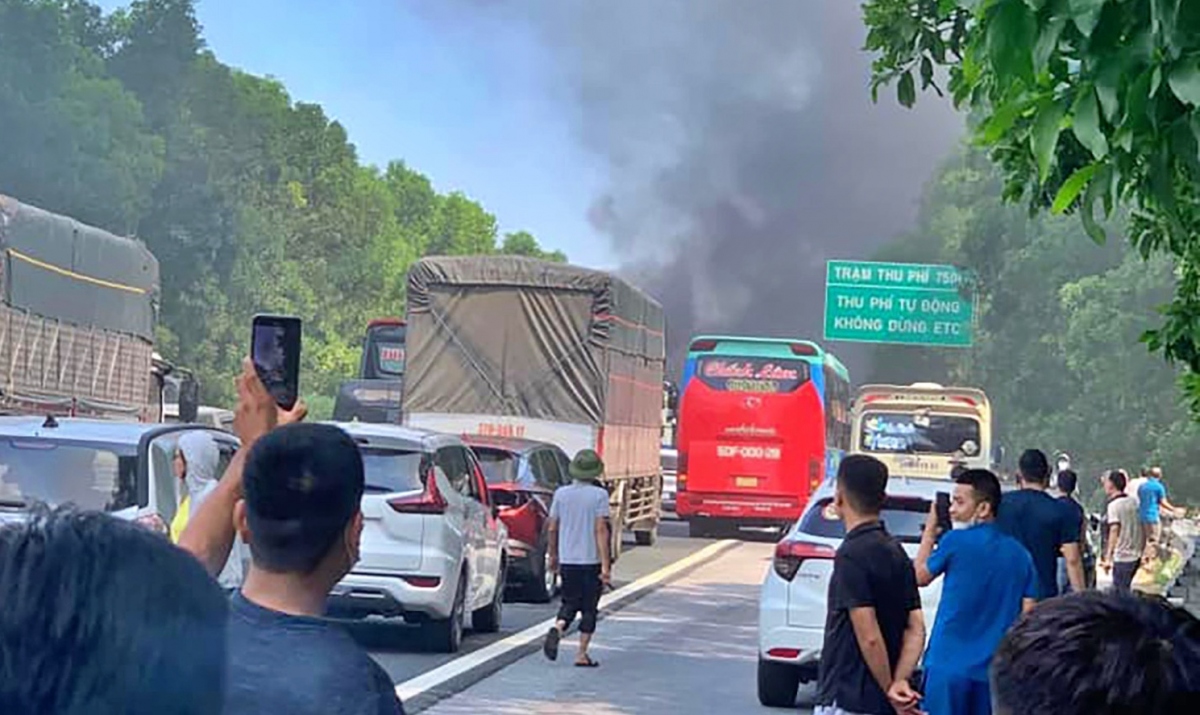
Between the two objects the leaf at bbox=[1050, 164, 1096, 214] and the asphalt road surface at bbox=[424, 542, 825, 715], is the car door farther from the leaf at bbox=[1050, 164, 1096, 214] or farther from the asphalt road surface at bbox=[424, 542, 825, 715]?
the leaf at bbox=[1050, 164, 1096, 214]

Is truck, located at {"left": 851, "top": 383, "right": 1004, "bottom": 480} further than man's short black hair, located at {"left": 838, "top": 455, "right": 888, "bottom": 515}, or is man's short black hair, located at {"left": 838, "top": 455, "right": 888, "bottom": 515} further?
truck, located at {"left": 851, "top": 383, "right": 1004, "bottom": 480}

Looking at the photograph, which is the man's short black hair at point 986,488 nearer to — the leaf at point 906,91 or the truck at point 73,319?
the leaf at point 906,91

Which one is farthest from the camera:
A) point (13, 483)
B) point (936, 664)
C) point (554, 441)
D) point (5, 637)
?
point (554, 441)

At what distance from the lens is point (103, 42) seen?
7544 centimetres

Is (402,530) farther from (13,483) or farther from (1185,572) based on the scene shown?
(1185,572)

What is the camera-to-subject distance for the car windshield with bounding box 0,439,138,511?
11016 mm

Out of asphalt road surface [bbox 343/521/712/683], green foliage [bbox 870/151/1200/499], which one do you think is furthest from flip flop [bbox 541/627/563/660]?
green foliage [bbox 870/151/1200/499]

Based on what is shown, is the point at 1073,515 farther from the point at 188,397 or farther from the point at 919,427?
the point at 919,427

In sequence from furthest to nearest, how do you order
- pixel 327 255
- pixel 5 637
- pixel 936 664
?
pixel 327 255, pixel 936 664, pixel 5 637

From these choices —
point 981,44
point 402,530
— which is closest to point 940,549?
point 981,44

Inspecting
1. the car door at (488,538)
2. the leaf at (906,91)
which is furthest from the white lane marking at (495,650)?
the leaf at (906,91)

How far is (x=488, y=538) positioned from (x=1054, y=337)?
3664 cm

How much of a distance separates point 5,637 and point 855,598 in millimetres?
5342

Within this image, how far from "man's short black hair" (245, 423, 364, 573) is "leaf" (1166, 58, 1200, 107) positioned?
2130 millimetres
